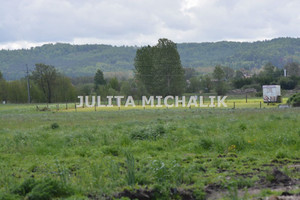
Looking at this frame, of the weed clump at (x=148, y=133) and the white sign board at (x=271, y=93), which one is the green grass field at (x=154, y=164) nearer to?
the weed clump at (x=148, y=133)

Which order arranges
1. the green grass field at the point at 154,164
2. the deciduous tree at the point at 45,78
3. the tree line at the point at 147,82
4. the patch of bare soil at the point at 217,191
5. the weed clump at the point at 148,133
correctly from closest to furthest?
the patch of bare soil at the point at 217,191 → the green grass field at the point at 154,164 → the weed clump at the point at 148,133 → the tree line at the point at 147,82 → the deciduous tree at the point at 45,78

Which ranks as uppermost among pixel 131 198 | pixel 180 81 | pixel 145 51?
pixel 145 51

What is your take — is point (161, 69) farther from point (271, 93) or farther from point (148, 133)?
point (148, 133)

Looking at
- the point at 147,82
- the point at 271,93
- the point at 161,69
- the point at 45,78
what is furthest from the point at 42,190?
the point at 45,78

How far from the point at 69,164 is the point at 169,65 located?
93962mm

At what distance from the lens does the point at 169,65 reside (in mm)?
103250

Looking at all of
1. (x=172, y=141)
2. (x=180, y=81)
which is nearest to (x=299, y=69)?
(x=180, y=81)

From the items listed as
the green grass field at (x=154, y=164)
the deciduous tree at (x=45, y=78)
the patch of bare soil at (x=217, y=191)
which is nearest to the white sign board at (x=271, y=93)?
the green grass field at (x=154, y=164)

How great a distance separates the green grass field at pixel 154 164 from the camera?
7309 mm

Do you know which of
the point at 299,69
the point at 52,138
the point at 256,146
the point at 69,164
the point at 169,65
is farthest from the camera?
the point at 299,69

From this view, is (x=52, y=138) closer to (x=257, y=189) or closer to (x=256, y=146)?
(x=256, y=146)

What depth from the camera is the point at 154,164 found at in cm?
868

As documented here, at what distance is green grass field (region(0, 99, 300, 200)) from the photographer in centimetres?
731

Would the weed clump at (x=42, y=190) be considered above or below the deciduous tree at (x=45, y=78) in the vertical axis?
below
